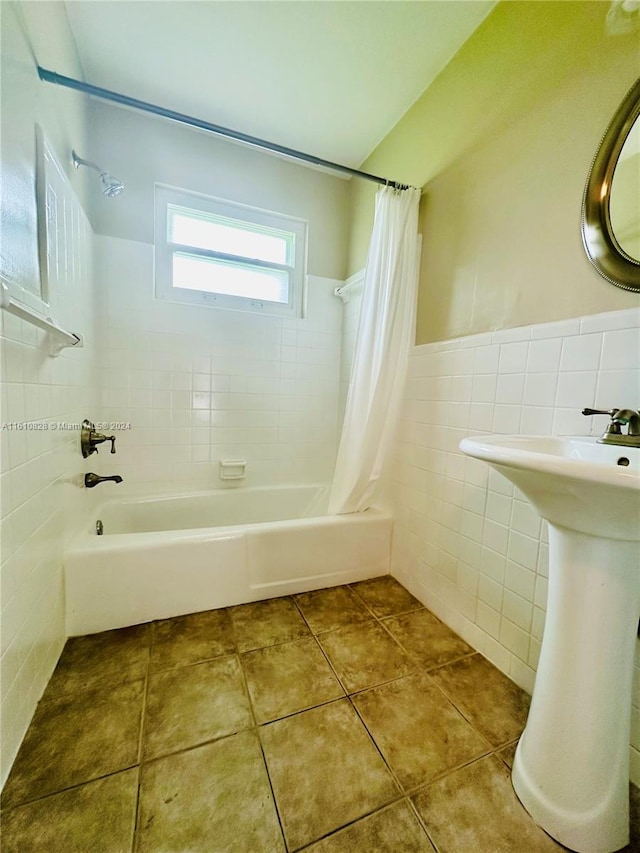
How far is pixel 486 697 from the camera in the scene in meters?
1.09

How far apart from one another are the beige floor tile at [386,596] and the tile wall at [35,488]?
1.24 meters

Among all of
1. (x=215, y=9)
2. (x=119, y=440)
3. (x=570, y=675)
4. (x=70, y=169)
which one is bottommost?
(x=570, y=675)

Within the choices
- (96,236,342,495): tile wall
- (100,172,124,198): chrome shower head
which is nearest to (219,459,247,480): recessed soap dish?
(96,236,342,495): tile wall

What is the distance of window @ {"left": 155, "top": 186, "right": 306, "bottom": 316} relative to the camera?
1989mm

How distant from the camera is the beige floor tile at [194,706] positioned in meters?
0.92

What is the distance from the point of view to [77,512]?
1457 millimetres

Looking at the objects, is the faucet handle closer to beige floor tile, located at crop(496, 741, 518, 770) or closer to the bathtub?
beige floor tile, located at crop(496, 741, 518, 770)

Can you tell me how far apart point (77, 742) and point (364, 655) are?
91 centimetres

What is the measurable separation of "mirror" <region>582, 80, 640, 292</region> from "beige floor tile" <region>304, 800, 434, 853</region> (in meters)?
1.44

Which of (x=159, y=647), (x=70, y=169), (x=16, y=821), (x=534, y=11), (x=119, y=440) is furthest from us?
(x=119, y=440)

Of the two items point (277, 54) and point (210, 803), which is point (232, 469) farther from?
point (277, 54)

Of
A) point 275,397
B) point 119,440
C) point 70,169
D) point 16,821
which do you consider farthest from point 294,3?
point 16,821

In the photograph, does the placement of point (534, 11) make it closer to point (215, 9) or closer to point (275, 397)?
point (215, 9)

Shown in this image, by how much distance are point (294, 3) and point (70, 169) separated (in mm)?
1129
